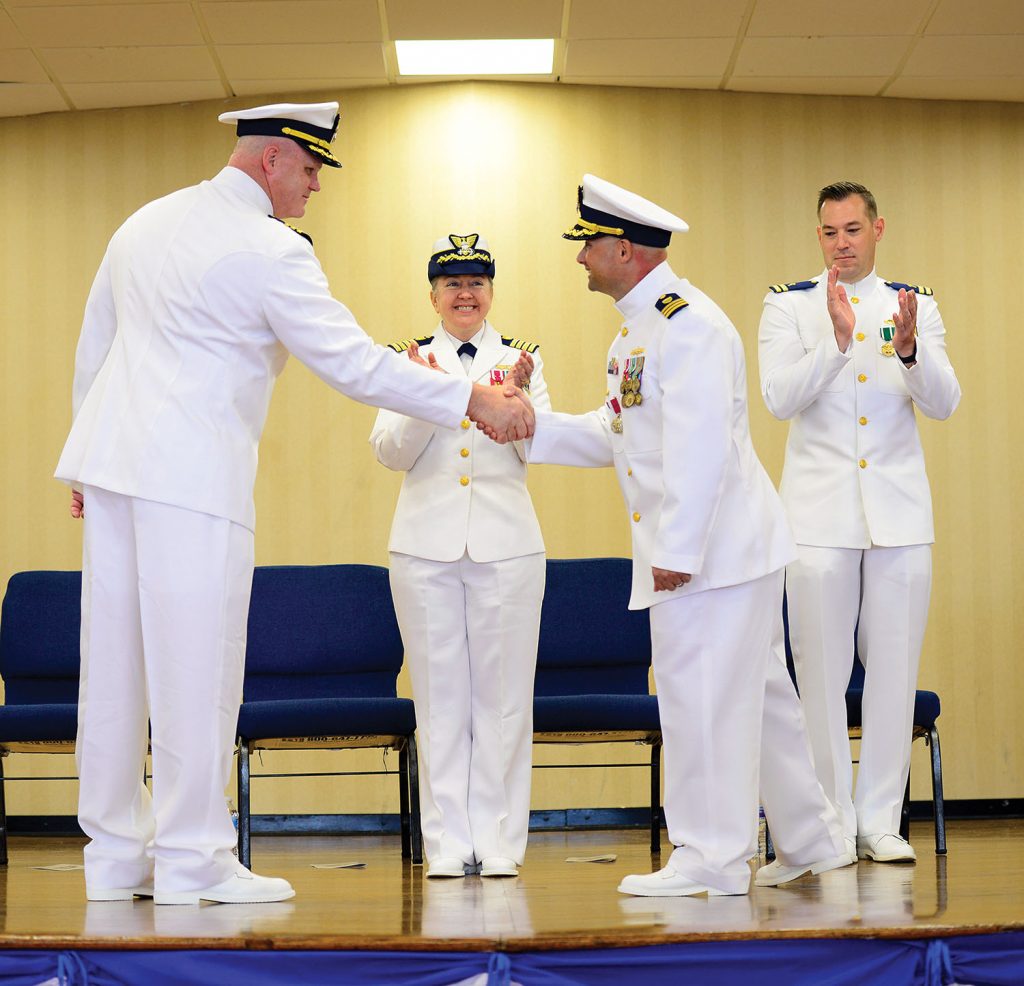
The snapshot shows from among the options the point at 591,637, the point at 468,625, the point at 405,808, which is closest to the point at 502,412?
the point at 468,625

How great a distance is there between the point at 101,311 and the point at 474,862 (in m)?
1.80

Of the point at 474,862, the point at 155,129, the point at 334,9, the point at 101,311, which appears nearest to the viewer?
the point at 101,311

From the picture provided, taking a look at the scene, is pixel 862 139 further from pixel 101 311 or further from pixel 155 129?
pixel 101 311

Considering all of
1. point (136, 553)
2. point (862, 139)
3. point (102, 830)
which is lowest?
point (102, 830)

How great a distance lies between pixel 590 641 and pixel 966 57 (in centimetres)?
309

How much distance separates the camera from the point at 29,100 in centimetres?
654

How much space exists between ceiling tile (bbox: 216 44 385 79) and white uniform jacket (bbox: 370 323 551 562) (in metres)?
2.41

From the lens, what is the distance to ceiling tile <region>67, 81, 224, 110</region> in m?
6.46

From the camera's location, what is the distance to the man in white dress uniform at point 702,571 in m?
3.25

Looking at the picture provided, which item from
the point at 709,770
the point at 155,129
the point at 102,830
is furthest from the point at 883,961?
the point at 155,129

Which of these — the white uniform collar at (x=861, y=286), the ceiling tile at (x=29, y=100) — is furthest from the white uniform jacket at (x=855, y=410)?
the ceiling tile at (x=29, y=100)

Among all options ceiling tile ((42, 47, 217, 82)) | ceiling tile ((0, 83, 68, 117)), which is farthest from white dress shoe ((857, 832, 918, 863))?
ceiling tile ((0, 83, 68, 117))

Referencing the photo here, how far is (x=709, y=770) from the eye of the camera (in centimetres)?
325

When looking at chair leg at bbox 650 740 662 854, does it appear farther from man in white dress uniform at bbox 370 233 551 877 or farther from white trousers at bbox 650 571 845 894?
white trousers at bbox 650 571 845 894
